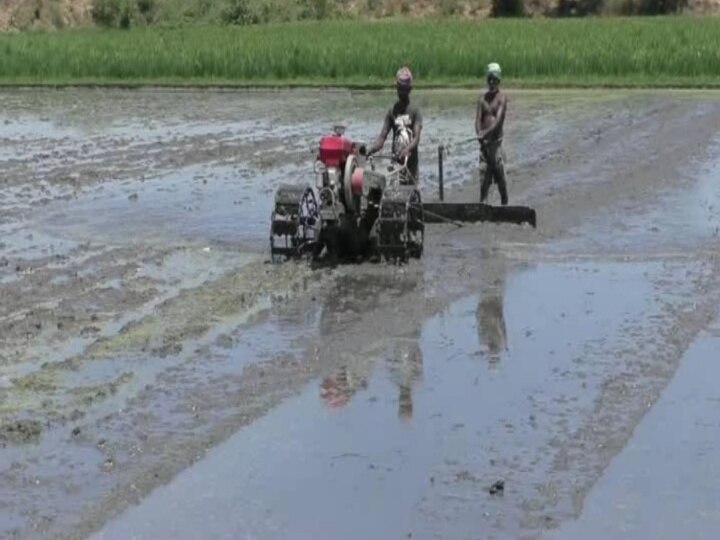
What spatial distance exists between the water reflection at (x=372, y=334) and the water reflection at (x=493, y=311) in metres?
0.49

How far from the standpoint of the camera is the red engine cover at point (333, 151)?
13.9 metres

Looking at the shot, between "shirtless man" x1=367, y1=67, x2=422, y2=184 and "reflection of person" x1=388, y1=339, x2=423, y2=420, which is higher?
"shirtless man" x1=367, y1=67, x2=422, y2=184

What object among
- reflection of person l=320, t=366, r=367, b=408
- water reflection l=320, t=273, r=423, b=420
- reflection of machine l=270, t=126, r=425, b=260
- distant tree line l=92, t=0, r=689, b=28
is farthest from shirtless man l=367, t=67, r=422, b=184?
distant tree line l=92, t=0, r=689, b=28

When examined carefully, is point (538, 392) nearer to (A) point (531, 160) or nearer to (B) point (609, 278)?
(B) point (609, 278)

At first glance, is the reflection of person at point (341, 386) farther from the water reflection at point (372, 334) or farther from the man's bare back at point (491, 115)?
the man's bare back at point (491, 115)

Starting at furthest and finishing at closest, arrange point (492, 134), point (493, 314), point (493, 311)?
point (492, 134) < point (493, 311) < point (493, 314)

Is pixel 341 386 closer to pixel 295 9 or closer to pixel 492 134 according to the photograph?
pixel 492 134

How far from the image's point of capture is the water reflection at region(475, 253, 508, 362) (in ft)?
37.0

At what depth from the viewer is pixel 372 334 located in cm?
1157

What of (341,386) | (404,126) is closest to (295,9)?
(404,126)

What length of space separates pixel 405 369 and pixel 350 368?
352mm

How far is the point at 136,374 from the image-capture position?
10.3 metres

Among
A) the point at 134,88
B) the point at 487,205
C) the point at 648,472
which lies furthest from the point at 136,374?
the point at 134,88

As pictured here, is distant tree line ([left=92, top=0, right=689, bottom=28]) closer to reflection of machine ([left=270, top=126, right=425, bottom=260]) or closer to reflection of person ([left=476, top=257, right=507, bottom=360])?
reflection of machine ([left=270, top=126, right=425, bottom=260])
